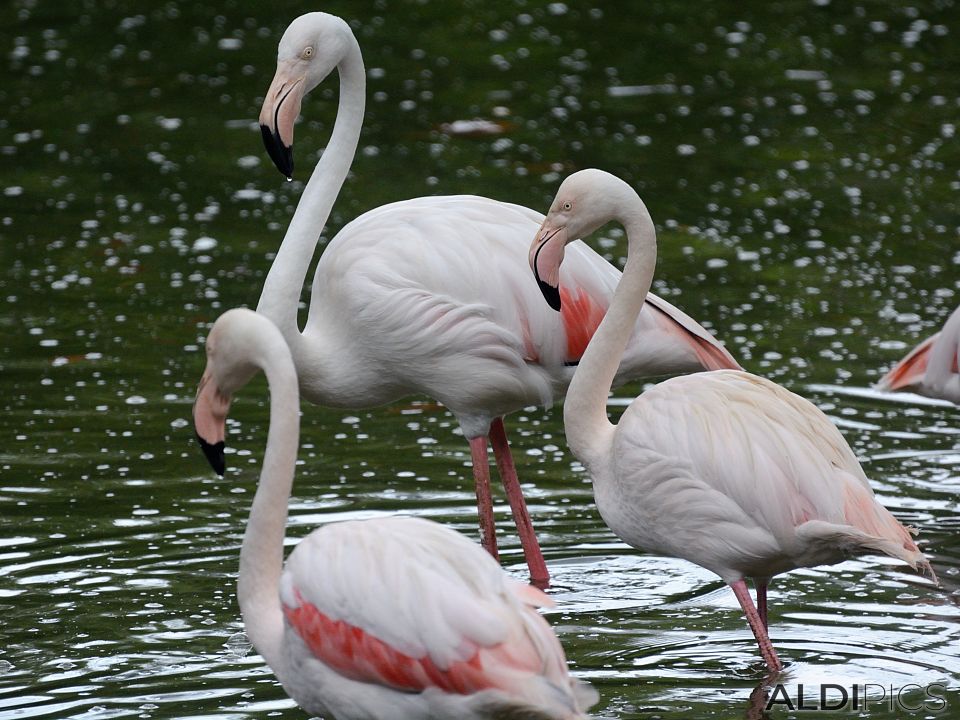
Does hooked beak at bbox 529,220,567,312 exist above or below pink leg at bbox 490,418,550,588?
above

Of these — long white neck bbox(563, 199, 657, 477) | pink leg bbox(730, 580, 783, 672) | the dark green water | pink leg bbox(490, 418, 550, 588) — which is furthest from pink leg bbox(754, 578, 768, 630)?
pink leg bbox(490, 418, 550, 588)

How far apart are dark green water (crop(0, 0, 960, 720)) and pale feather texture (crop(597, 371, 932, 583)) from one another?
0.39 metres

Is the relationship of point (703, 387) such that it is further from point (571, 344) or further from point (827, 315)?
point (827, 315)

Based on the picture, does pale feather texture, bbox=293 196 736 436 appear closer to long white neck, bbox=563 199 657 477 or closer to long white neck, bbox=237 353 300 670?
long white neck, bbox=563 199 657 477

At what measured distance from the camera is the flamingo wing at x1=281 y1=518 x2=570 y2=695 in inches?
150

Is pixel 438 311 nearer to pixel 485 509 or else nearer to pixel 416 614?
pixel 485 509

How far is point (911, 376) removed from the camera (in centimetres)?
648

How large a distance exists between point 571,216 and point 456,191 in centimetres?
502

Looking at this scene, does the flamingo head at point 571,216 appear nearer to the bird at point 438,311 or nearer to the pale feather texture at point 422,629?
the bird at point 438,311

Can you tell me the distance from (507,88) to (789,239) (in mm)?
3607

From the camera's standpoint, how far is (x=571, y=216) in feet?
16.3

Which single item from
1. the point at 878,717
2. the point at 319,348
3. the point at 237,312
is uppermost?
the point at 237,312

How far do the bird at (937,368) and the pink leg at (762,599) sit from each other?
1.72 metres

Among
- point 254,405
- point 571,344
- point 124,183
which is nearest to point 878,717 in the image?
point 571,344
